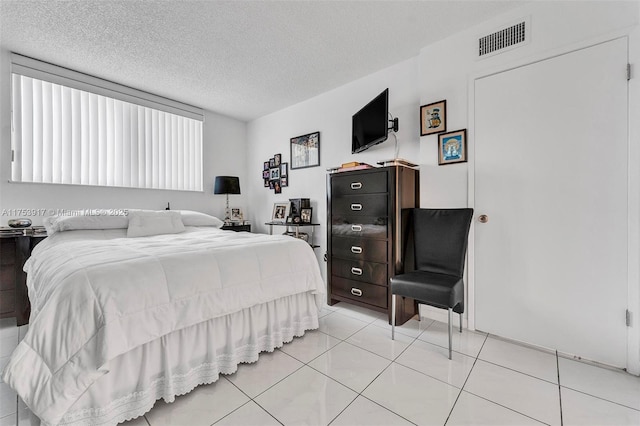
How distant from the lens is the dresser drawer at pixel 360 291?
8.18 feet

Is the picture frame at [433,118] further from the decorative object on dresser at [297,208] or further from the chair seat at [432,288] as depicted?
the decorative object on dresser at [297,208]

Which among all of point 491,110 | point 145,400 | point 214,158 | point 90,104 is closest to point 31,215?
point 90,104

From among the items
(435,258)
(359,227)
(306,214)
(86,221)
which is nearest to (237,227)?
(306,214)

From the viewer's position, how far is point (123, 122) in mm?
3377

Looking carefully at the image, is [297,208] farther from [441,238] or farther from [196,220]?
[441,238]

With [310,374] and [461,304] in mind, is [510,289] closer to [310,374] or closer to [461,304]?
[461,304]

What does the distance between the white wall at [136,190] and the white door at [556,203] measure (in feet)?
11.8

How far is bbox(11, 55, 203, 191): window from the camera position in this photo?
2.77 meters

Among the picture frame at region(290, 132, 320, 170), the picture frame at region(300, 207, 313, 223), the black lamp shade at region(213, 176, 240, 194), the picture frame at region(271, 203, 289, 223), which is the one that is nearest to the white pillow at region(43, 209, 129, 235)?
the black lamp shade at region(213, 176, 240, 194)

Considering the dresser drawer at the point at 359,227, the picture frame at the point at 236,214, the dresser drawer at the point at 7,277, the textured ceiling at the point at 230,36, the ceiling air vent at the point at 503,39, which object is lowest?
the dresser drawer at the point at 7,277

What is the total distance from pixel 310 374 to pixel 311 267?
2.56 ft

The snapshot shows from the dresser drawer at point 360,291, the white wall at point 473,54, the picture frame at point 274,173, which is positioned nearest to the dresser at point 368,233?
the dresser drawer at point 360,291

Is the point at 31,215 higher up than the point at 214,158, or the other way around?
the point at 214,158

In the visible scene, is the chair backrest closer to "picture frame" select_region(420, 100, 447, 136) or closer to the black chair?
the black chair
